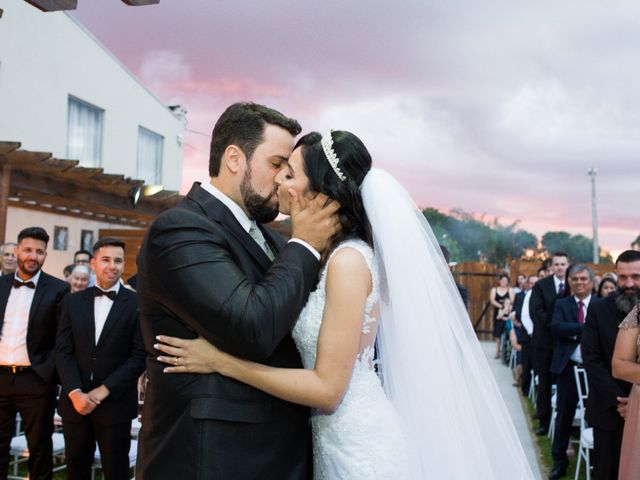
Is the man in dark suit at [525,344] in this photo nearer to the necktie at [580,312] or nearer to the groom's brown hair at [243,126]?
the necktie at [580,312]

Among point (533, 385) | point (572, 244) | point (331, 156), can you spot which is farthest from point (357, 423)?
point (572, 244)

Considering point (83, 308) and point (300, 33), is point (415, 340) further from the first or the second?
point (300, 33)

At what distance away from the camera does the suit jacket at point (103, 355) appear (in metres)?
4.77

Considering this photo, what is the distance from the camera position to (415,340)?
2619 millimetres

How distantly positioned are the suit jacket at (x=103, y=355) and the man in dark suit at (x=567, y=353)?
431 cm

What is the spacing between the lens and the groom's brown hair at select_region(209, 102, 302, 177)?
241 centimetres

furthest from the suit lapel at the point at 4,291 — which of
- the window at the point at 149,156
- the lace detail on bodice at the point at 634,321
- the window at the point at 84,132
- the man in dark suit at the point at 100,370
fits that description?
the window at the point at 149,156

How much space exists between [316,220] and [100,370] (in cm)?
318

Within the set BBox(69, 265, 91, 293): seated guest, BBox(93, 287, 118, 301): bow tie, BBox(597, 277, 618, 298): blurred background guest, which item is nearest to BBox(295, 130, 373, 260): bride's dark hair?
BBox(93, 287, 118, 301): bow tie

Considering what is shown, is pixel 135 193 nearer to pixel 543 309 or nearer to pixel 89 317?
pixel 89 317

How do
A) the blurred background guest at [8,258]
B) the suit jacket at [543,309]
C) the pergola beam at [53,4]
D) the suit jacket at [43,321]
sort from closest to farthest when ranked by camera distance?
the pergola beam at [53,4] → the suit jacket at [43,321] → the blurred background guest at [8,258] → the suit jacket at [543,309]

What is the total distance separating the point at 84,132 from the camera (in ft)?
50.3

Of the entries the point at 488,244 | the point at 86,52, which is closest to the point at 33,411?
the point at 86,52

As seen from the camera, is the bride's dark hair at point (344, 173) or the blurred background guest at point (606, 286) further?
the blurred background guest at point (606, 286)
